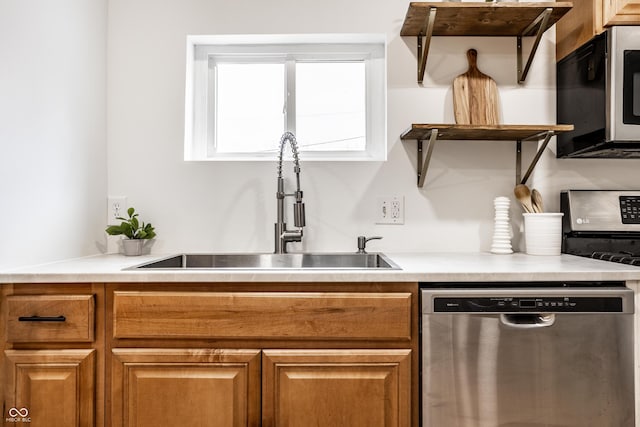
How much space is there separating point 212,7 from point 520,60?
1311 mm

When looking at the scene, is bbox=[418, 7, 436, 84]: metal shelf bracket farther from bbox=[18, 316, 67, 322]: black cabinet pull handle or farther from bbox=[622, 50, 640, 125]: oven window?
bbox=[18, 316, 67, 322]: black cabinet pull handle

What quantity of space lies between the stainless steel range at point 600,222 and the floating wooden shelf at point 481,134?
0.22 metres

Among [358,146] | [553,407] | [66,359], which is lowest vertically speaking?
[553,407]

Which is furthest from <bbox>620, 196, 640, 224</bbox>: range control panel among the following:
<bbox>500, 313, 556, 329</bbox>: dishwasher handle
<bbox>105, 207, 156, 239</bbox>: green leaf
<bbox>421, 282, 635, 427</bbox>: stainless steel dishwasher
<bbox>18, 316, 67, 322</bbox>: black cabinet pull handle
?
<bbox>18, 316, 67, 322</bbox>: black cabinet pull handle

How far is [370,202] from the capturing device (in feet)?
6.28

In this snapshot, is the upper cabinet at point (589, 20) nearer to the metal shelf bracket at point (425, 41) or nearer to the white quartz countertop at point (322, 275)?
the metal shelf bracket at point (425, 41)

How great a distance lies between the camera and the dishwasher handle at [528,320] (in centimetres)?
127

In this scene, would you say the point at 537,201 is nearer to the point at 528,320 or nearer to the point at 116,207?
the point at 528,320

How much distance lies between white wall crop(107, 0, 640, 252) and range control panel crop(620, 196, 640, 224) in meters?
0.10

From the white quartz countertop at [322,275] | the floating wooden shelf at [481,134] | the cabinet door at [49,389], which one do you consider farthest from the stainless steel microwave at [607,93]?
the cabinet door at [49,389]

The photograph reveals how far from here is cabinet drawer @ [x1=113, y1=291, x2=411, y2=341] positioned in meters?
1.28

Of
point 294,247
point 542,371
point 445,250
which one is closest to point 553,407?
point 542,371

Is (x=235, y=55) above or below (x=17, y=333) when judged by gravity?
above

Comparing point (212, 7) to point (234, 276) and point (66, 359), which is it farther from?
point (66, 359)
